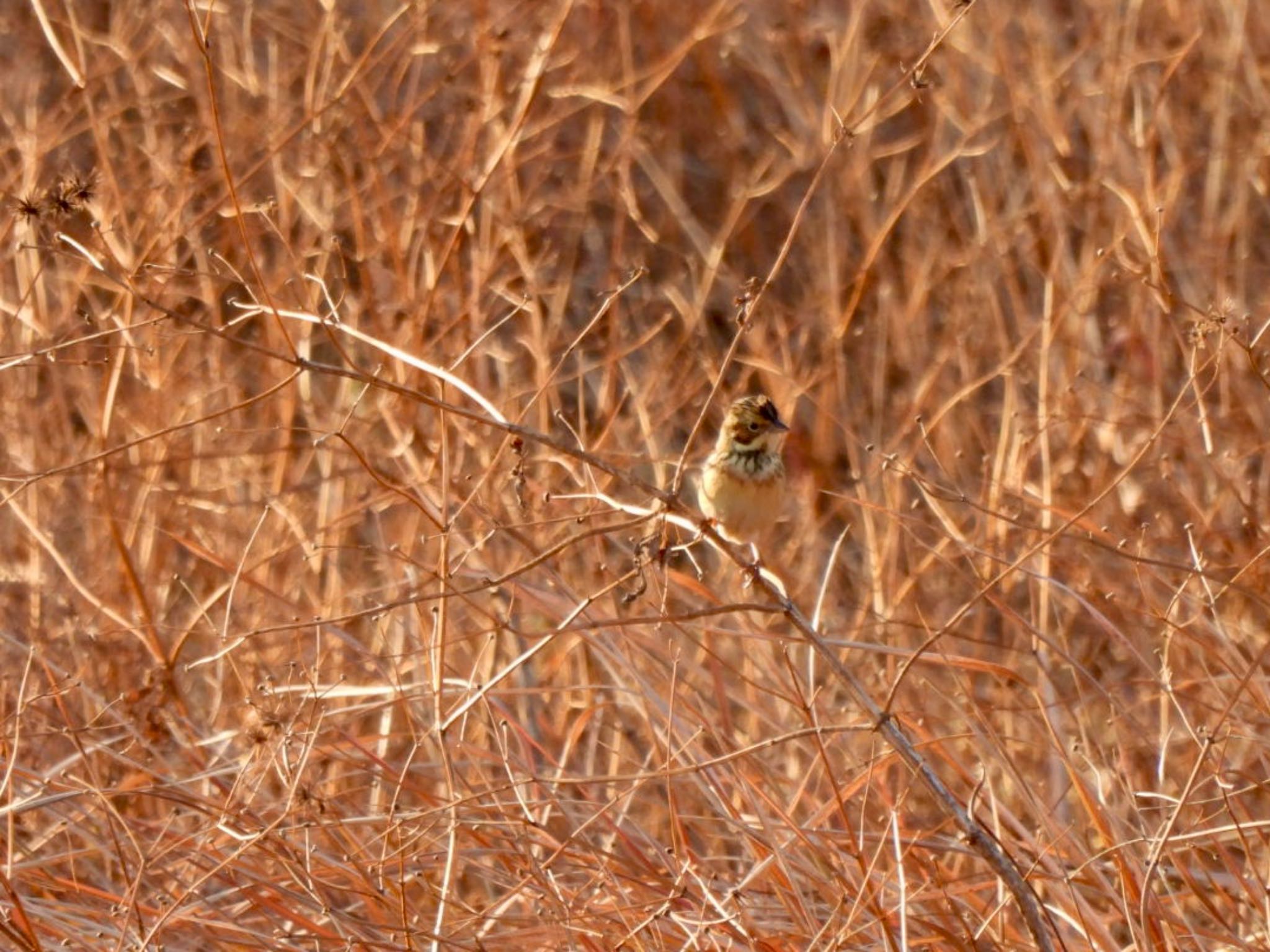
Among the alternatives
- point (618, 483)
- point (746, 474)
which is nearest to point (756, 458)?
point (746, 474)

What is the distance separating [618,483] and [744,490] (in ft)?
5.93

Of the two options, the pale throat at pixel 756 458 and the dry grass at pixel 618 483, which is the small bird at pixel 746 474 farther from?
the dry grass at pixel 618 483

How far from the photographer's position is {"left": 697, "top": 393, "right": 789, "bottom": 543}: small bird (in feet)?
16.9

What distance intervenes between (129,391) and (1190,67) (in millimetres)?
5102

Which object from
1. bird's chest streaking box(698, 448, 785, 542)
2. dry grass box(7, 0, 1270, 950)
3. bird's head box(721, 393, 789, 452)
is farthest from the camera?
bird's head box(721, 393, 789, 452)

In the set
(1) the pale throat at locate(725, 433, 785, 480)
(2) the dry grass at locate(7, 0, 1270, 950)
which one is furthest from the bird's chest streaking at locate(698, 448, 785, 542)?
(2) the dry grass at locate(7, 0, 1270, 950)

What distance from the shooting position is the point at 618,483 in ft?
22.6

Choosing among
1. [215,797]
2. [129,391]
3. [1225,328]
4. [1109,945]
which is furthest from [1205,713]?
[129,391]

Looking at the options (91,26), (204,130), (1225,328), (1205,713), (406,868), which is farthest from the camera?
(91,26)

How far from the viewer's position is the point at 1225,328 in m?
3.14

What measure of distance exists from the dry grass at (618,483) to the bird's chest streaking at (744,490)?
181 mm

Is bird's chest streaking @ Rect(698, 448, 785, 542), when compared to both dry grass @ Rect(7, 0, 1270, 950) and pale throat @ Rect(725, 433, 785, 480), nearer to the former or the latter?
pale throat @ Rect(725, 433, 785, 480)

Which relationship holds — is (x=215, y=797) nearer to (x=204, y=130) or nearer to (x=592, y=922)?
(x=592, y=922)

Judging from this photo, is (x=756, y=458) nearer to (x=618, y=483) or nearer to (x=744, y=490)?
(x=744, y=490)
